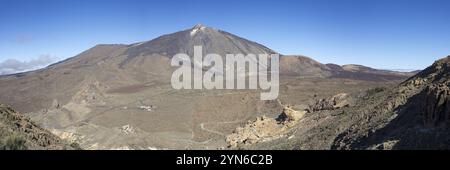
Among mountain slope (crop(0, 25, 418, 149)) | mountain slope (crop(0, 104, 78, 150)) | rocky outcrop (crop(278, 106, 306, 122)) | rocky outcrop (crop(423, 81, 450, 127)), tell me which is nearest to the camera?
mountain slope (crop(0, 104, 78, 150))

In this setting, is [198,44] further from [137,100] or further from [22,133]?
[22,133]

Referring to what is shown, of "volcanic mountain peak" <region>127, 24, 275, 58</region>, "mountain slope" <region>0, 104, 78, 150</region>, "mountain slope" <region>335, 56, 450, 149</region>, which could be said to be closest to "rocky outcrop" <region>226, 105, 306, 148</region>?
"mountain slope" <region>335, 56, 450, 149</region>

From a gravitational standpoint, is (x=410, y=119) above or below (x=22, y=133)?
below

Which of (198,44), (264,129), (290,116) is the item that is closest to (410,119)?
(290,116)

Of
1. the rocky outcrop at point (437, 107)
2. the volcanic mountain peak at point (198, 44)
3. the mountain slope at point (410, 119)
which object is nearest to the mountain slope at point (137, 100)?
the volcanic mountain peak at point (198, 44)

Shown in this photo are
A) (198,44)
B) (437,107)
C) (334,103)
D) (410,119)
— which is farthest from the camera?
(198,44)

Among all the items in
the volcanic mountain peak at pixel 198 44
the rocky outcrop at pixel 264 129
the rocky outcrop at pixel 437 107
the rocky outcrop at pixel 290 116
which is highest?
the volcanic mountain peak at pixel 198 44

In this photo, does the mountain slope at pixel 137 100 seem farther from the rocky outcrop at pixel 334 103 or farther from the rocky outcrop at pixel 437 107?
the rocky outcrop at pixel 437 107

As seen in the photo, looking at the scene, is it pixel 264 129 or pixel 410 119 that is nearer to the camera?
pixel 410 119

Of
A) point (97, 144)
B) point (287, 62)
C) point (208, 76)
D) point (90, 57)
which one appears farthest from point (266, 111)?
point (90, 57)

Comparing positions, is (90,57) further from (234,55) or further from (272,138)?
(272,138)

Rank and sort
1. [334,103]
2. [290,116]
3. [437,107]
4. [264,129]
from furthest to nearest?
[290,116] < [264,129] < [334,103] < [437,107]

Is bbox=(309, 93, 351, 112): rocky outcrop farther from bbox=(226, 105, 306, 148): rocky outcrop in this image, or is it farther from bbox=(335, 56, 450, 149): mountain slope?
bbox=(335, 56, 450, 149): mountain slope
